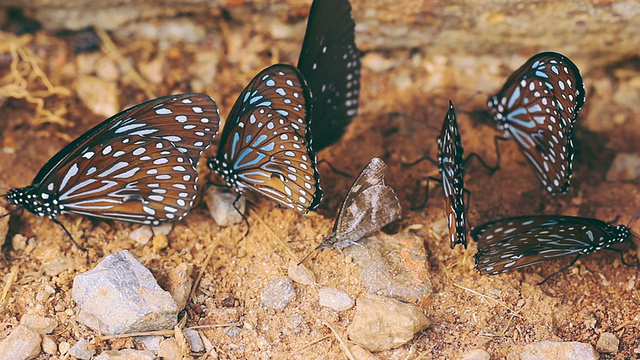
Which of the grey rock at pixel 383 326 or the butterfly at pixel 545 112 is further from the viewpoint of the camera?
the butterfly at pixel 545 112

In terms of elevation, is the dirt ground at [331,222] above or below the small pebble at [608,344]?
above

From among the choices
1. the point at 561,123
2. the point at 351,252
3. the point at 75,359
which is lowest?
the point at 75,359

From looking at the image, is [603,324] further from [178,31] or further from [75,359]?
[178,31]

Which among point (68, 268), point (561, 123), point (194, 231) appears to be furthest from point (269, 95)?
point (561, 123)

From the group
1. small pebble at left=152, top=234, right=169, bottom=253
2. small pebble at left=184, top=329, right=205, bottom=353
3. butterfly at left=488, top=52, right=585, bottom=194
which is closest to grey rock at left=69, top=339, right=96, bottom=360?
small pebble at left=184, top=329, right=205, bottom=353

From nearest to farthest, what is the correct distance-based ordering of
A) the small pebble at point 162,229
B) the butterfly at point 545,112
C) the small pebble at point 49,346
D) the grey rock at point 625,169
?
the small pebble at point 49,346
the butterfly at point 545,112
the small pebble at point 162,229
the grey rock at point 625,169

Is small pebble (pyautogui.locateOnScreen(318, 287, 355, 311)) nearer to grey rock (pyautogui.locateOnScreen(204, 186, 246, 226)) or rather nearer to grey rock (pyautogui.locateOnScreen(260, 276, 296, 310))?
grey rock (pyautogui.locateOnScreen(260, 276, 296, 310))

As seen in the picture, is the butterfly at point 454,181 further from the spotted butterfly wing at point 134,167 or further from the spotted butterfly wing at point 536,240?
the spotted butterfly wing at point 134,167

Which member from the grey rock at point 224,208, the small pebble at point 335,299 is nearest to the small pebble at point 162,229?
the grey rock at point 224,208
